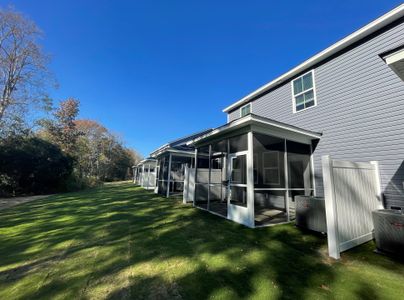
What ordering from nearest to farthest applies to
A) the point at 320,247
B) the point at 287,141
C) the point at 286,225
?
the point at 320,247 < the point at 286,225 < the point at 287,141

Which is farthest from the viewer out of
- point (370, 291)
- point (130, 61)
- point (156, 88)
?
point (156, 88)

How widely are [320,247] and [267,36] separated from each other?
12874 mm

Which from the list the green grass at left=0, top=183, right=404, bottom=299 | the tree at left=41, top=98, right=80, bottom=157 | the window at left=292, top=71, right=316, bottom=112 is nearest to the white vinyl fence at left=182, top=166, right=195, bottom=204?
the green grass at left=0, top=183, right=404, bottom=299

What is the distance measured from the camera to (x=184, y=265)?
10.6 feet

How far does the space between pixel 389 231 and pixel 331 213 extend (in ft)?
4.30

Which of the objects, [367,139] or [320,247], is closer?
[320,247]

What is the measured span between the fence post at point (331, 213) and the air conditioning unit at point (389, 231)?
1139 mm

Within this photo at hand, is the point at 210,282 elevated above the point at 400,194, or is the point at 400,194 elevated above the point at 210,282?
the point at 400,194

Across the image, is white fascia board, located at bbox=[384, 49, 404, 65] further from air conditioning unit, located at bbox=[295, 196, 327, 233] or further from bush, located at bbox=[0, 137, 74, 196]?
bush, located at bbox=[0, 137, 74, 196]

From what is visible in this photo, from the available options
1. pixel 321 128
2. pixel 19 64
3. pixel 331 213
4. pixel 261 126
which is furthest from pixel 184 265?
pixel 19 64

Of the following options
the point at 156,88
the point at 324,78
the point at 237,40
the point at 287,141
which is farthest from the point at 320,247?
the point at 156,88

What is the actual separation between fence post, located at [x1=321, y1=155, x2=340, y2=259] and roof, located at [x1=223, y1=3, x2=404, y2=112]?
17.2 feet

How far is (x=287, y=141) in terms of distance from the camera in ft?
22.4

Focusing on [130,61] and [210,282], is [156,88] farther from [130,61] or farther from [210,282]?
[210,282]
